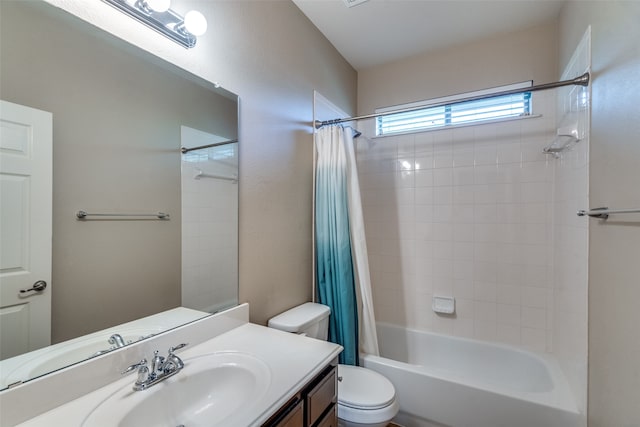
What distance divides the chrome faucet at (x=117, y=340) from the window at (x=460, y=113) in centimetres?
206

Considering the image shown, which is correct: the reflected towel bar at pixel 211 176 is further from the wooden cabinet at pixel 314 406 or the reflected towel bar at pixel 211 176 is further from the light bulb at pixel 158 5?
the wooden cabinet at pixel 314 406

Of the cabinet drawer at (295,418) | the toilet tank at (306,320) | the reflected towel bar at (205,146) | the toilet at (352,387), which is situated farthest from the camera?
the toilet tank at (306,320)

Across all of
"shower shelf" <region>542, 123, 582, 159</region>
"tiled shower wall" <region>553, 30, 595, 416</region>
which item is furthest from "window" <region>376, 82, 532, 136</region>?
"shower shelf" <region>542, 123, 582, 159</region>

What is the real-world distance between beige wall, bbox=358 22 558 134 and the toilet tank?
6.26 ft

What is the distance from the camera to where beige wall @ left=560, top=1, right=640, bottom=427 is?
39.3 inches

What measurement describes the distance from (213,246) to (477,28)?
2396 millimetres

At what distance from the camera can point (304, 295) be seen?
196cm

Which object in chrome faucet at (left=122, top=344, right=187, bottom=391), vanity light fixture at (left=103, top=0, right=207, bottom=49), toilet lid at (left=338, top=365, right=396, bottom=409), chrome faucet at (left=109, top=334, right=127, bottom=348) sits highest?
vanity light fixture at (left=103, top=0, right=207, bottom=49)

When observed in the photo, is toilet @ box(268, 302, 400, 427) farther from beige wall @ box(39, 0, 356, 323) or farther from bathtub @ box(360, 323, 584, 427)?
bathtub @ box(360, 323, 584, 427)

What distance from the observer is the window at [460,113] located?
7.22ft

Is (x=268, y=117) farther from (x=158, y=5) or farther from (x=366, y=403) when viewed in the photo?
(x=366, y=403)

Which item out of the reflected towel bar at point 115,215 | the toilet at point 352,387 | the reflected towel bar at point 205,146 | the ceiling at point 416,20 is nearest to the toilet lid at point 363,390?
the toilet at point 352,387

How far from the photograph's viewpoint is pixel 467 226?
2.31 m

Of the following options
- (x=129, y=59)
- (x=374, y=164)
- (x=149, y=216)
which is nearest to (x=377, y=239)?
(x=374, y=164)
